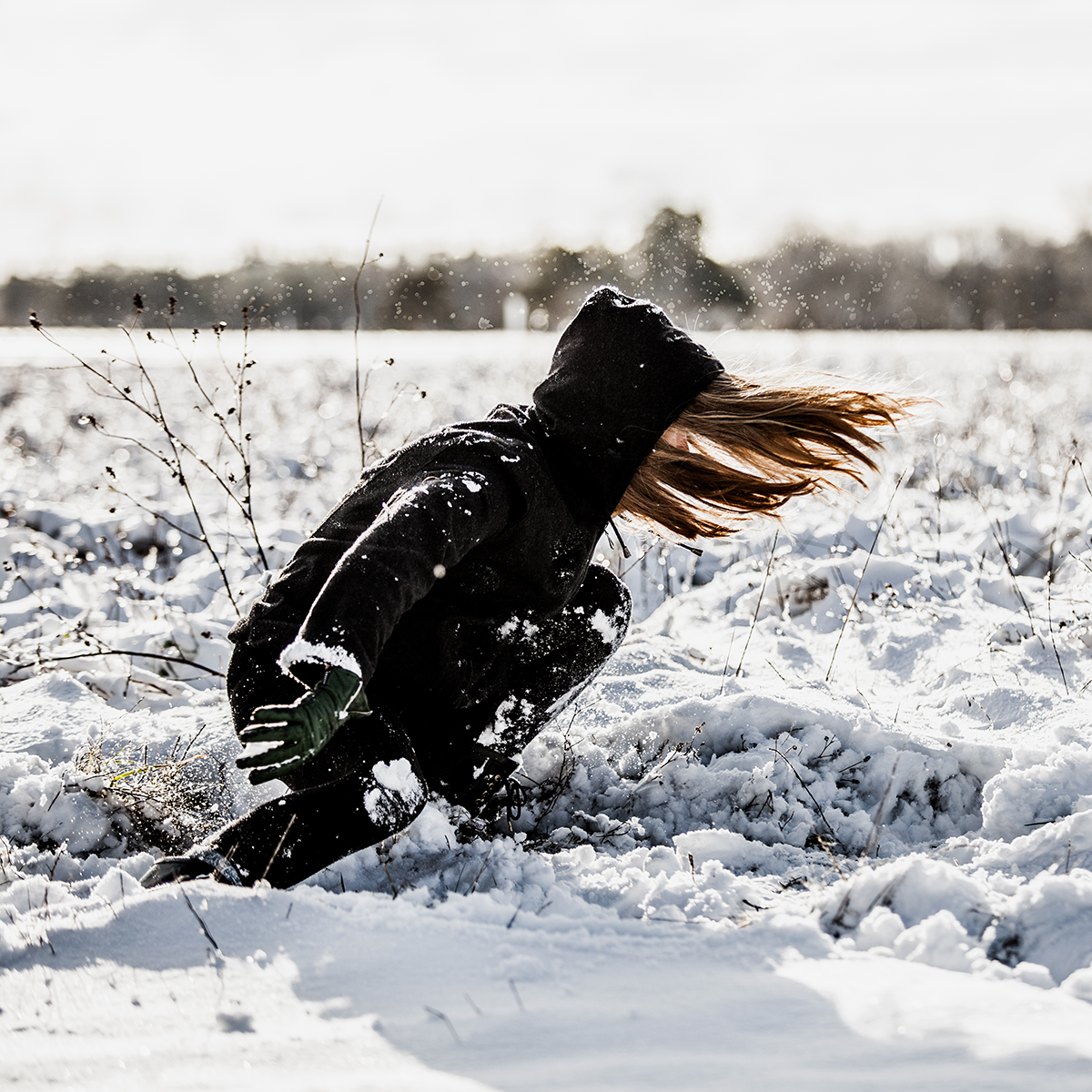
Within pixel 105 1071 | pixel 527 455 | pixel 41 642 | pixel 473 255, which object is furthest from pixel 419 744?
pixel 473 255

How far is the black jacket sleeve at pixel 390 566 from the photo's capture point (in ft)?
→ 5.35

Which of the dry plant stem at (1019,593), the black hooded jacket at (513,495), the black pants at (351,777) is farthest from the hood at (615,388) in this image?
the dry plant stem at (1019,593)

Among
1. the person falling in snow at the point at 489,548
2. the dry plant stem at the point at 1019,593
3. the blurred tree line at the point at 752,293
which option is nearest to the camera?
the person falling in snow at the point at 489,548

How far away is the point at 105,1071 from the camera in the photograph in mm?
1284

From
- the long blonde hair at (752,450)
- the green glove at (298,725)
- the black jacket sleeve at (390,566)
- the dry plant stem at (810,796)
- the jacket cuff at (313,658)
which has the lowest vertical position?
the dry plant stem at (810,796)

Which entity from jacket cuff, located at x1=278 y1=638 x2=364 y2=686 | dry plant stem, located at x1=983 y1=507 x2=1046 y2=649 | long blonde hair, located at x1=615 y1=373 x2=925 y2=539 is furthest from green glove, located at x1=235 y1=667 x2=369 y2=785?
dry plant stem, located at x1=983 y1=507 x2=1046 y2=649

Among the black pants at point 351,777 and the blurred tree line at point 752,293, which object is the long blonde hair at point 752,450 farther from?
the blurred tree line at point 752,293

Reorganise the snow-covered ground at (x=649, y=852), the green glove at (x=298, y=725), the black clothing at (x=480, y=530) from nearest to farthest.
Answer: the snow-covered ground at (x=649, y=852)
the green glove at (x=298, y=725)
the black clothing at (x=480, y=530)

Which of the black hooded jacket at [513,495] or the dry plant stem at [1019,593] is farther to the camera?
the dry plant stem at [1019,593]

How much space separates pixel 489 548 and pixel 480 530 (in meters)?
0.16

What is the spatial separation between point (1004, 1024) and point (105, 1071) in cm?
122

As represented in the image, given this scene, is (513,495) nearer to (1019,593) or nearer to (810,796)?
(810,796)

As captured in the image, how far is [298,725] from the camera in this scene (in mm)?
1553

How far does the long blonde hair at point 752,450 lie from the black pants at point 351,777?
0.47 meters
